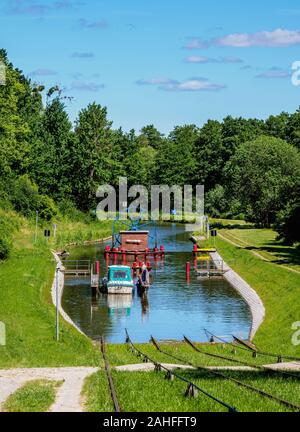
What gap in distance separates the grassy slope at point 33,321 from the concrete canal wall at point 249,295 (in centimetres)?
1335

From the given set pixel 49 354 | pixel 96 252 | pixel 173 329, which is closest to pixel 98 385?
pixel 49 354

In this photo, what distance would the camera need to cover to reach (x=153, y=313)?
206 feet

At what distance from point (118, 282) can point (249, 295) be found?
1155 cm

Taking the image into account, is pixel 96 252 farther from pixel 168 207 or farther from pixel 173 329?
pixel 168 207

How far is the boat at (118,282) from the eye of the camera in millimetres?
71500

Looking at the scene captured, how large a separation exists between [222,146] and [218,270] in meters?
110

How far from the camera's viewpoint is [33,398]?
81.4 ft

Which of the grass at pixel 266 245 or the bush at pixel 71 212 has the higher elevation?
the bush at pixel 71 212

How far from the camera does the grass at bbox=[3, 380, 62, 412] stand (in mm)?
23328

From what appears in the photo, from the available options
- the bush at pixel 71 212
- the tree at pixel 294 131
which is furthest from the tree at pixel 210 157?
the bush at pixel 71 212
